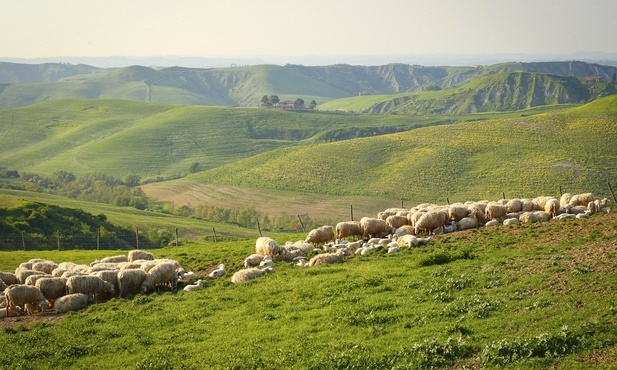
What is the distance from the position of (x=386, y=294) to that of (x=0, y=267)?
26546 mm

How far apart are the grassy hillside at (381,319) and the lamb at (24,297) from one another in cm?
90

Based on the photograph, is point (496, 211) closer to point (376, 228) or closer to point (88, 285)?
point (376, 228)

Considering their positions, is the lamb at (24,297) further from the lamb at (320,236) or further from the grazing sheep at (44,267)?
the lamb at (320,236)

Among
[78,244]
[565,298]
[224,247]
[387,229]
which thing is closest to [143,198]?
[78,244]

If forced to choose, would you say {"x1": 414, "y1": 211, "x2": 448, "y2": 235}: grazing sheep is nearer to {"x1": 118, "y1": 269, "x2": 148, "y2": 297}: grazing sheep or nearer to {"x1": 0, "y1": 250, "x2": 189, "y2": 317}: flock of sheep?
{"x1": 0, "y1": 250, "x2": 189, "y2": 317}: flock of sheep

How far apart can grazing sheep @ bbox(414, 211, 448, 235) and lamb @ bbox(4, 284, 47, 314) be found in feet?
63.2

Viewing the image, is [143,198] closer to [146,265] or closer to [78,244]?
[78,244]

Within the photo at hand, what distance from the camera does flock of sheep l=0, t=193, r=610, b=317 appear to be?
2450cm

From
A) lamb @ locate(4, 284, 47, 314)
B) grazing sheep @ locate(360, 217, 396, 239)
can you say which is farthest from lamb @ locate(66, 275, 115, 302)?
grazing sheep @ locate(360, 217, 396, 239)

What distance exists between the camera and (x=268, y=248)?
30.5 meters

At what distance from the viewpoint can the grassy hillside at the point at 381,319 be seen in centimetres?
1441

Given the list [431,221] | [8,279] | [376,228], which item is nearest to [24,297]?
[8,279]

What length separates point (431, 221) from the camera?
3209 centimetres

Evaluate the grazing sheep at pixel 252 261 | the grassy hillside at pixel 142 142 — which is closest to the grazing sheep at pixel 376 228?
the grazing sheep at pixel 252 261
